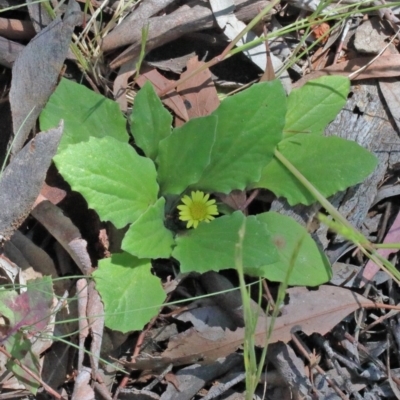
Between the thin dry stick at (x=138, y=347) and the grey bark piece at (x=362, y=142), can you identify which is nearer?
the thin dry stick at (x=138, y=347)

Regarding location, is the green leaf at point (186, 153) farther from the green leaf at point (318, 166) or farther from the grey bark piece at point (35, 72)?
the grey bark piece at point (35, 72)

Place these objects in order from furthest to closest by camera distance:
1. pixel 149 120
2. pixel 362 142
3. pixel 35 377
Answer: pixel 362 142 → pixel 149 120 → pixel 35 377

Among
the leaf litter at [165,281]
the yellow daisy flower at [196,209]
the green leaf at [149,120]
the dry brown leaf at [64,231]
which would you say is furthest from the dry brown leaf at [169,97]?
the dry brown leaf at [64,231]

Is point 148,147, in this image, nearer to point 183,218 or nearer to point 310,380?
point 183,218

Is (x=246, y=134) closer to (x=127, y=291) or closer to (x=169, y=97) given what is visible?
(x=169, y=97)

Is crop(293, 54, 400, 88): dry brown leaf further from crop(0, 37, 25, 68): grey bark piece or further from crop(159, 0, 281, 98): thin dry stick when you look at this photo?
crop(0, 37, 25, 68): grey bark piece

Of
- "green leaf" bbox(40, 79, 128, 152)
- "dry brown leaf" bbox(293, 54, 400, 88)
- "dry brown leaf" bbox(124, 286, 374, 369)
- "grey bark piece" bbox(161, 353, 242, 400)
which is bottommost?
"grey bark piece" bbox(161, 353, 242, 400)

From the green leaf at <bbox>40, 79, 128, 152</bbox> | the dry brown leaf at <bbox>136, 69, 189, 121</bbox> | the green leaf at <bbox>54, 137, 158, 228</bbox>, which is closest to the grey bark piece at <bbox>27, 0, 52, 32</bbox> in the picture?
the green leaf at <bbox>40, 79, 128, 152</bbox>

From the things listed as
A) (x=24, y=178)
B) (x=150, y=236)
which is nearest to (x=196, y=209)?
(x=150, y=236)
